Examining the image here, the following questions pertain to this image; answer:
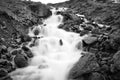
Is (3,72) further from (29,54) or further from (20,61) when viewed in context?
(29,54)

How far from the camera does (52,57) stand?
38.7ft

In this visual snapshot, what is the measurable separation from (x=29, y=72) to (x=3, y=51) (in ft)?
10.3

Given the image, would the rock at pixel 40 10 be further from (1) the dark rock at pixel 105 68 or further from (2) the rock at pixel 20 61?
(1) the dark rock at pixel 105 68

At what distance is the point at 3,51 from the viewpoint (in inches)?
444

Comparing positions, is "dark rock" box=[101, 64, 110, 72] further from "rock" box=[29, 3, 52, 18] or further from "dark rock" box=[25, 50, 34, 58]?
"rock" box=[29, 3, 52, 18]

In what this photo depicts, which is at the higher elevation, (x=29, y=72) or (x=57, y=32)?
(x=57, y=32)

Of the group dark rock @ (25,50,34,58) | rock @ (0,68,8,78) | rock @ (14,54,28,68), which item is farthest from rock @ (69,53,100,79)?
dark rock @ (25,50,34,58)

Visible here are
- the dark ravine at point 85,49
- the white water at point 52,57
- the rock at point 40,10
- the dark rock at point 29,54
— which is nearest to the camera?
the dark ravine at point 85,49

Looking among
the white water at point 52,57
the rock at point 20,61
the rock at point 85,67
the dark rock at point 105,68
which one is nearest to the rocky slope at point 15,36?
the rock at point 20,61

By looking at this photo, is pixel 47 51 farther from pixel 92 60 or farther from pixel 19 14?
pixel 19 14

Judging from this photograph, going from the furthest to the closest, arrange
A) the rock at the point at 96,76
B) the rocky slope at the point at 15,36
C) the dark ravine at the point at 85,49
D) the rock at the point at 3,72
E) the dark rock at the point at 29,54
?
the dark rock at the point at 29,54
the rocky slope at the point at 15,36
the rock at the point at 3,72
the dark ravine at the point at 85,49
the rock at the point at 96,76

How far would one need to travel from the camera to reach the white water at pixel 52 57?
A: 9.48 m

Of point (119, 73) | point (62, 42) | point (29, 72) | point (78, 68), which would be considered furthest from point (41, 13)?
→ point (119, 73)

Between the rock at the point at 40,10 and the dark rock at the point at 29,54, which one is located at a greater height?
the rock at the point at 40,10
